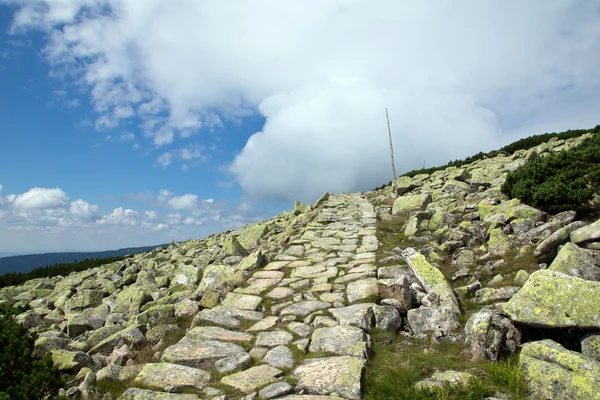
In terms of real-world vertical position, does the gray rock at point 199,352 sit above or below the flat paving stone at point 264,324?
below

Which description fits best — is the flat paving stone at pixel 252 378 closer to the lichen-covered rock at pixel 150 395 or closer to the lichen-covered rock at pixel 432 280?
the lichen-covered rock at pixel 150 395

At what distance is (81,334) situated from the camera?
962 cm

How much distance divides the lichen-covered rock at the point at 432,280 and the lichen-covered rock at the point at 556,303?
1.15 meters

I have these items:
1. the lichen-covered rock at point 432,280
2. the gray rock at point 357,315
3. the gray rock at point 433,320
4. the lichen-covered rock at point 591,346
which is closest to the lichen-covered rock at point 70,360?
the gray rock at point 357,315

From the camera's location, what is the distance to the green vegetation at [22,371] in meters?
5.68

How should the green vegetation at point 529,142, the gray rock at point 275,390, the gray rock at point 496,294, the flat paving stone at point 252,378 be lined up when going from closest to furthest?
the gray rock at point 275,390, the flat paving stone at point 252,378, the gray rock at point 496,294, the green vegetation at point 529,142

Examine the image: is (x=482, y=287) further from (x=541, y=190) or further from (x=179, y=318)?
(x=179, y=318)

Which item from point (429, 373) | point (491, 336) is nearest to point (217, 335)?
point (429, 373)

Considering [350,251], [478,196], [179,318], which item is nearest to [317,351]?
[179,318]

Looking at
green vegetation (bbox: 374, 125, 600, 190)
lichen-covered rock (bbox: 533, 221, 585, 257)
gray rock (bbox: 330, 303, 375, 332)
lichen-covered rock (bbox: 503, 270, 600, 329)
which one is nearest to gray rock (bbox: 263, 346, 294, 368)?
gray rock (bbox: 330, 303, 375, 332)

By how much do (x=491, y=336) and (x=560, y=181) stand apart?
7.21 metres

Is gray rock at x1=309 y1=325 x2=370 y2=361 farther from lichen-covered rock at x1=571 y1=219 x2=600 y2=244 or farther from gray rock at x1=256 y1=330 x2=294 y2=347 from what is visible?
lichen-covered rock at x1=571 y1=219 x2=600 y2=244

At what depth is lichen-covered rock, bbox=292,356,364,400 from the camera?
4137mm

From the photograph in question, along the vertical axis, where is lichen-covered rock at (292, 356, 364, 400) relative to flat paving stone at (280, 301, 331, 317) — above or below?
below
